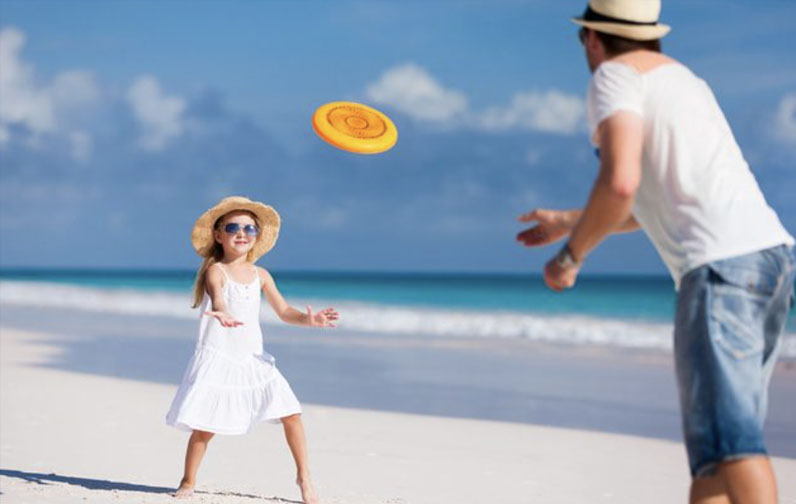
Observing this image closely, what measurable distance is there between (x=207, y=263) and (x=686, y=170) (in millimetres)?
2912

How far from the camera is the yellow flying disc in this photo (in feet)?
16.6

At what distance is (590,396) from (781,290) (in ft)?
21.7

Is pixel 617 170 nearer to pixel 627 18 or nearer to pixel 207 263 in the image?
pixel 627 18

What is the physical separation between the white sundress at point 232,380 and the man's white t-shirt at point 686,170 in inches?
95.7

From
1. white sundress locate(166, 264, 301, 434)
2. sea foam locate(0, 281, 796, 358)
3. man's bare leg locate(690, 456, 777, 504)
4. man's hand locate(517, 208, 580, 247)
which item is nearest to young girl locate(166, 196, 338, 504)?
white sundress locate(166, 264, 301, 434)

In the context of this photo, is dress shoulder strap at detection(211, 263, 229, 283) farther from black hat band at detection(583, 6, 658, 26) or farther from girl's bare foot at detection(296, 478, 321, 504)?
black hat band at detection(583, 6, 658, 26)

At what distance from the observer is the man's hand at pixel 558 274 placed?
9.38ft

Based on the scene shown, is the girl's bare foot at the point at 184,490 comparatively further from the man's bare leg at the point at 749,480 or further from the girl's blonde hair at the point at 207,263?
the man's bare leg at the point at 749,480

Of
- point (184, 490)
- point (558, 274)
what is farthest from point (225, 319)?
point (558, 274)

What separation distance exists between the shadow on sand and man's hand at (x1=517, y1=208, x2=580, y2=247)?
89.3 inches

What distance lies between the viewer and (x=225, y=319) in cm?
474

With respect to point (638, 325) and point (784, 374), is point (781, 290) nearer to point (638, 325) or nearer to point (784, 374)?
point (784, 374)

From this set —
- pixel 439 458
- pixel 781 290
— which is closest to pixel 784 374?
pixel 439 458

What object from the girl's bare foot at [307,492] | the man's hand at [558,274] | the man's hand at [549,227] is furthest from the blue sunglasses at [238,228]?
the man's hand at [558,274]
